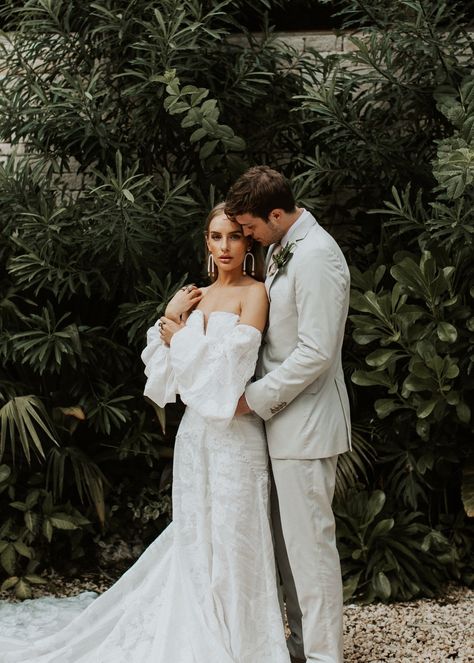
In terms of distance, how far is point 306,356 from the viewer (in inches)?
134

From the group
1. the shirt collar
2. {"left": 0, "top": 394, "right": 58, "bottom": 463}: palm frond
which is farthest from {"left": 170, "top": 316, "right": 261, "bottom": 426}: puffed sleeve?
{"left": 0, "top": 394, "right": 58, "bottom": 463}: palm frond

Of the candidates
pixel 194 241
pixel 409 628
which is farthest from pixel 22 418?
pixel 409 628

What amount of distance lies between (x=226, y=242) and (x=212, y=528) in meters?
1.11

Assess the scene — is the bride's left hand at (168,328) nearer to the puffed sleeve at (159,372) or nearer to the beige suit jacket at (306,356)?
the puffed sleeve at (159,372)

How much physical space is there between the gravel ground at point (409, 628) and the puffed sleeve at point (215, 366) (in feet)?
5.22

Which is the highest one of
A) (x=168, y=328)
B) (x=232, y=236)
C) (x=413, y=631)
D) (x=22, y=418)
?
(x=232, y=236)

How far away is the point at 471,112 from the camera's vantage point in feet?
16.4

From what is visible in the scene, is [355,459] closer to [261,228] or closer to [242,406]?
→ [242,406]

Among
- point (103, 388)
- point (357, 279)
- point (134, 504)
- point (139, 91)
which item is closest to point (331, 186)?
point (357, 279)

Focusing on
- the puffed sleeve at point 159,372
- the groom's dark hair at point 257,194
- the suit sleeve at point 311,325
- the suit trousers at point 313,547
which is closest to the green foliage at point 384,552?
the suit trousers at point 313,547

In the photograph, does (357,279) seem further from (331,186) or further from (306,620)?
(306,620)

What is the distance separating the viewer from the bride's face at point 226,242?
361 centimetres

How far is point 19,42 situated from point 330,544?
389 cm

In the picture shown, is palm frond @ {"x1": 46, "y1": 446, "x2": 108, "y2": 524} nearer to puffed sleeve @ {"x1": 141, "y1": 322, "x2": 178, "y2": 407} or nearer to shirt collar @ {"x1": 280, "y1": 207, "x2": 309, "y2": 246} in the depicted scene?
puffed sleeve @ {"x1": 141, "y1": 322, "x2": 178, "y2": 407}
